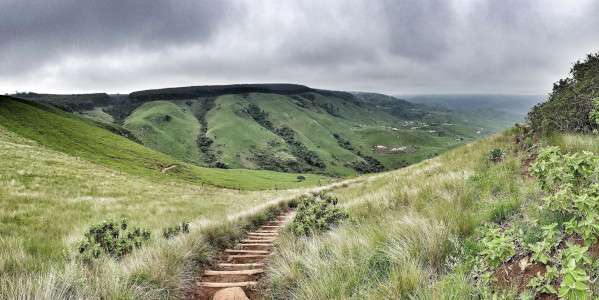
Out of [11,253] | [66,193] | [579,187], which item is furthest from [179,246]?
[66,193]

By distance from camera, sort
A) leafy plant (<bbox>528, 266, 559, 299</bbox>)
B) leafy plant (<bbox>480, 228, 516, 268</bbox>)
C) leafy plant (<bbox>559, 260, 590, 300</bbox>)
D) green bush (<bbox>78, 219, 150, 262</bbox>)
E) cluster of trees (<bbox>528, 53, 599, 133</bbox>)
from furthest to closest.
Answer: cluster of trees (<bbox>528, 53, 599, 133</bbox>), green bush (<bbox>78, 219, 150, 262</bbox>), leafy plant (<bbox>480, 228, 516, 268</bbox>), leafy plant (<bbox>528, 266, 559, 299</bbox>), leafy plant (<bbox>559, 260, 590, 300</bbox>)

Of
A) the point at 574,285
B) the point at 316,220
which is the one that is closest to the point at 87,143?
the point at 316,220

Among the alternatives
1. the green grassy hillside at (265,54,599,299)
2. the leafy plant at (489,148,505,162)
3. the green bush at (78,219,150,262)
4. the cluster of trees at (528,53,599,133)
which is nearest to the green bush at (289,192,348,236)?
the green grassy hillside at (265,54,599,299)

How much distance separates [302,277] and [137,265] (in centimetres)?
273

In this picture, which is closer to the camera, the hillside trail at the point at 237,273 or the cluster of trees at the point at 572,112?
the hillside trail at the point at 237,273

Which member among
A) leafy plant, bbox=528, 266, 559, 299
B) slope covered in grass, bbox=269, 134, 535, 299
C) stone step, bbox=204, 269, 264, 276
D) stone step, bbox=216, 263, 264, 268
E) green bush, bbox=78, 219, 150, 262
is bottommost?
stone step, bbox=216, 263, 264, 268

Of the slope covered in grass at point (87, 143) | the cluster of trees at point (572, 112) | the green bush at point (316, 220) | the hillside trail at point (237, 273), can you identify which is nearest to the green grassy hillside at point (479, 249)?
the hillside trail at point (237, 273)

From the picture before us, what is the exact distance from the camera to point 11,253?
6.03 meters

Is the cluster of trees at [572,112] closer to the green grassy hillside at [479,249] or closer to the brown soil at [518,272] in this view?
the green grassy hillside at [479,249]

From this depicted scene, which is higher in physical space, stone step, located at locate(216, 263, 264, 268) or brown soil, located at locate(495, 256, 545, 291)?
brown soil, located at locate(495, 256, 545, 291)

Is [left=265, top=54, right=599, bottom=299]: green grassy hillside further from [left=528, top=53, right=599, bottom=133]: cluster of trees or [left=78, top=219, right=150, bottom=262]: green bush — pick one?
[left=528, top=53, right=599, bottom=133]: cluster of trees

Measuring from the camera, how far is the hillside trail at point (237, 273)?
6160mm

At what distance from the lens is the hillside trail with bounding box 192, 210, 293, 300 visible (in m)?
6.16

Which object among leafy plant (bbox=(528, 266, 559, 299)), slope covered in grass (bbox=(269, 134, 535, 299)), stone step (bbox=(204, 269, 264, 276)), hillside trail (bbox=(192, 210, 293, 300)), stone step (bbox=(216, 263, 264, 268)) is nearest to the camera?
leafy plant (bbox=(528, 266, 559, 299))
